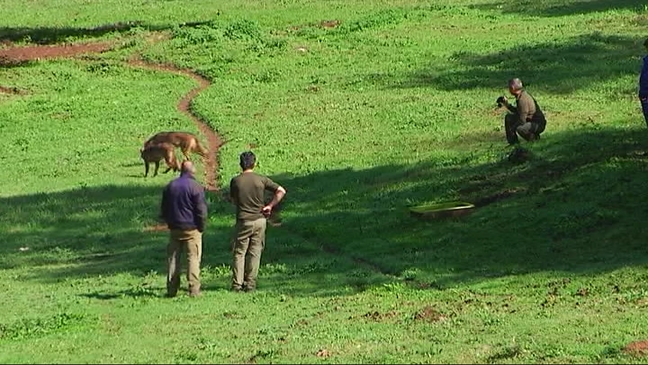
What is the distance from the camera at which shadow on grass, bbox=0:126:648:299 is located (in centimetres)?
2205

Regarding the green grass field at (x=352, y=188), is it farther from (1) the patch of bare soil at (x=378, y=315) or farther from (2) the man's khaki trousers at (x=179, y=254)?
(2) the man's khaki trousers at (x=179, y=254)

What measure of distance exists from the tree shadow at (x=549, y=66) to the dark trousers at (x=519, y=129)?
22.2ft

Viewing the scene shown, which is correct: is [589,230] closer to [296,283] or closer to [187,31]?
[296,283]

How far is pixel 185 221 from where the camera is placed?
1994 cm

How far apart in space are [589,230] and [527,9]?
29188 mm

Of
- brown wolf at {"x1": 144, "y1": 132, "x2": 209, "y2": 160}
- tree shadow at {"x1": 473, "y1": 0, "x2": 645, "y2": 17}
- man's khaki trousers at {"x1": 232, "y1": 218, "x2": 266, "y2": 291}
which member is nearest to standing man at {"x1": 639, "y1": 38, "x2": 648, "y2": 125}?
man's khaki trousers at {"x1": 232, "y1": 218, "x2": 266, "y2": 291}

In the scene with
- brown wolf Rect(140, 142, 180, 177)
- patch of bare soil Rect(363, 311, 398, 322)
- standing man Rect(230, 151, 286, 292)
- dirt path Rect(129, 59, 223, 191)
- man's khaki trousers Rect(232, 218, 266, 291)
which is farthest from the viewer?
dirt path Rect(129, 59, 223, 191)

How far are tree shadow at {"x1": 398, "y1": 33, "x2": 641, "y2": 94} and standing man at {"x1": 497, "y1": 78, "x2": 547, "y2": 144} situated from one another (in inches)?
269

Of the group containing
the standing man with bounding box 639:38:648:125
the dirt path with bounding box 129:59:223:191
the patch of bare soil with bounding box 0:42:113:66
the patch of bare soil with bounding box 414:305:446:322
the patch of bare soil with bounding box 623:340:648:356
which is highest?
the standing man with bounding box 639:38:648:125

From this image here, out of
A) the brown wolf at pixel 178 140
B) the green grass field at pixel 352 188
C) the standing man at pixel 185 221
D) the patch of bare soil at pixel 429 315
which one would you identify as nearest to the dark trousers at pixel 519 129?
the green grass field at pixel 352 188

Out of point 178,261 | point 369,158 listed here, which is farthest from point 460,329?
point 369,158

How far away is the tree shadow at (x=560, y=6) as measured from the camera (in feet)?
161

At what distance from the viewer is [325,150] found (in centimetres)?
3288

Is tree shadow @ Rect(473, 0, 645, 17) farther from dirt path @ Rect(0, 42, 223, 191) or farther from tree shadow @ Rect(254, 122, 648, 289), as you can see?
tree shadow @ Rect(254, 122, 648, 289)
